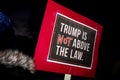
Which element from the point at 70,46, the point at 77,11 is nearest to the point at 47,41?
the point at 70,46

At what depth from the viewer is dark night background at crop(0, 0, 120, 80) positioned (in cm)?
201

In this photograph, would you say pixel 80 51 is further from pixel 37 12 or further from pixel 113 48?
pixel 113 48

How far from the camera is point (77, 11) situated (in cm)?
230

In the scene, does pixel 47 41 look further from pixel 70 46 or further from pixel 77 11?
pixel 77 11

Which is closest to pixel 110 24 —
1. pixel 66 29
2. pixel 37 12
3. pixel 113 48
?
pixel 113 48

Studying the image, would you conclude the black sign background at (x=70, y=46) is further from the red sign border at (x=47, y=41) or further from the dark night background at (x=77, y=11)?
the dark night background at (x=77, y=11)

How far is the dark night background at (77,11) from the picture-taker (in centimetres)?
201

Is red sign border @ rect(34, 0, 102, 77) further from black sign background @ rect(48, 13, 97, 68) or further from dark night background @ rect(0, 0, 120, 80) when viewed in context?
dark night background @ rect(0, 0, 120, 80)

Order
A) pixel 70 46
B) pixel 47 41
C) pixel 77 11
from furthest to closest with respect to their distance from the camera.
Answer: pixel 77 11 < pixel 70 46 < pixel 47 41

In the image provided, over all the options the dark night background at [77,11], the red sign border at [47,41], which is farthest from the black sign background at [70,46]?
the dark night background at [77,11]

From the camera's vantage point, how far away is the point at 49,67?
54.2 inches

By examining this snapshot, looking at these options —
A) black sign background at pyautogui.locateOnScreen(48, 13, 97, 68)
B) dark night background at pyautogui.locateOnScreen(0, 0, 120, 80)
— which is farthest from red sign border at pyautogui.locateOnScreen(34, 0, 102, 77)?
dark night background at pyautogui.locateOnScreen(0, 0, 120, 80)

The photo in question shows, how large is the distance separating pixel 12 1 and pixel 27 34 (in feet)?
1.02

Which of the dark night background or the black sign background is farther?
the dark night background
